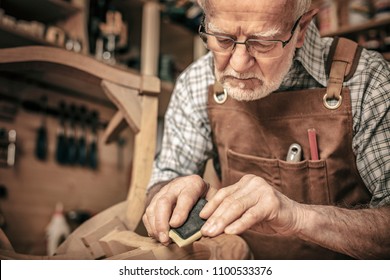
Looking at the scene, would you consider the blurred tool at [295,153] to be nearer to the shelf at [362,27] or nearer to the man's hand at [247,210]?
the man's hand at [247,210]

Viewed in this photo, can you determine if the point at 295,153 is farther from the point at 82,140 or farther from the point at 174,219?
the point at 82,140

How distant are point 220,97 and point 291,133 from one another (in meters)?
0.16

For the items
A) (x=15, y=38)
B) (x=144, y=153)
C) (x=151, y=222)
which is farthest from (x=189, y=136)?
(x=15, y=38)

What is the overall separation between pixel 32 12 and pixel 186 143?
0.92 metres

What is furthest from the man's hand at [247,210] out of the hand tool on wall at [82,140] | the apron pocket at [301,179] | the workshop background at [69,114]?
the hand tool on wall at [82,140]

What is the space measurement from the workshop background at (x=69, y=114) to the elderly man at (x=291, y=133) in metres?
0.47

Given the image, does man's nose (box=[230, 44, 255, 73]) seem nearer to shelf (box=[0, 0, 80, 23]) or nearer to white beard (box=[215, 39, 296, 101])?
white beard (box=[215, 39, 296, 101])

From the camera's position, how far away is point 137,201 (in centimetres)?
84

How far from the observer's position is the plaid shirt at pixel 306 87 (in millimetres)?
734

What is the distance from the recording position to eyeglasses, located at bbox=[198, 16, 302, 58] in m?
0.71

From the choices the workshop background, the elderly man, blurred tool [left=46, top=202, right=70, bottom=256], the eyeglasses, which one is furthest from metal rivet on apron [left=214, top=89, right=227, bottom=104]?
blurred tool [left=46, top=202, right=70, bottom=256]

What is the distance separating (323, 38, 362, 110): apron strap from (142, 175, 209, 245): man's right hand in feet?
0.92
